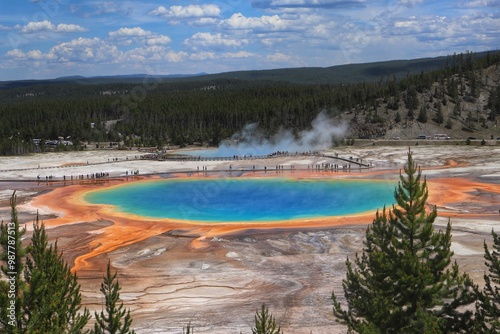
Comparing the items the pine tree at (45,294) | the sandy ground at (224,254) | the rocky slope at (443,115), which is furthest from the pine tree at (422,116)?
the pine tree at (45,294)

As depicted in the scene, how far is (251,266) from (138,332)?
380 inches

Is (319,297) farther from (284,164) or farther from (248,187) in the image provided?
(284,164)

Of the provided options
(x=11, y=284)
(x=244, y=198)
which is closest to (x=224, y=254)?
(x=244, y=198)

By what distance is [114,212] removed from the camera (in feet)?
149

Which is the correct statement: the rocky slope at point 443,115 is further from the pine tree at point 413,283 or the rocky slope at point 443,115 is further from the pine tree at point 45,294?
the pine tree at point 45,294

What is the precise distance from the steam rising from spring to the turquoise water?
116ft

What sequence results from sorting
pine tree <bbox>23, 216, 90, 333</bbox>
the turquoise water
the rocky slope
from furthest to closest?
the rocky slope
the turquoise water
pine tree <bbox>23, 216, 90, 333</bbox>

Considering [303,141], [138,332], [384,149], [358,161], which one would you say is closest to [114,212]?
[138,332]

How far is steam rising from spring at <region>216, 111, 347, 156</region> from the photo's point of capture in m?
98.1

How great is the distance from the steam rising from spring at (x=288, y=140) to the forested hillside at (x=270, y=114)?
251 cm

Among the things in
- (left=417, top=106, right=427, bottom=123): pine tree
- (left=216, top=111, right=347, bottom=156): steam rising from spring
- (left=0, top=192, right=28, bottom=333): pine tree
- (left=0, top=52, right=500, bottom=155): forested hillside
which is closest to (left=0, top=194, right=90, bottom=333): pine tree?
(left=0, top=192, right=28, bottom=333): pine tree

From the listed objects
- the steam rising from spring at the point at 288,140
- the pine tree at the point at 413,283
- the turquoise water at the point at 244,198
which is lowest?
the turquoise water at the point at 244,198

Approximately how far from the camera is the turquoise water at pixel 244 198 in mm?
44750

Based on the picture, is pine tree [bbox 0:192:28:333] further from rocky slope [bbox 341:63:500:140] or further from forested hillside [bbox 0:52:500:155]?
forested hillside [bbox 0:52:500:155]
